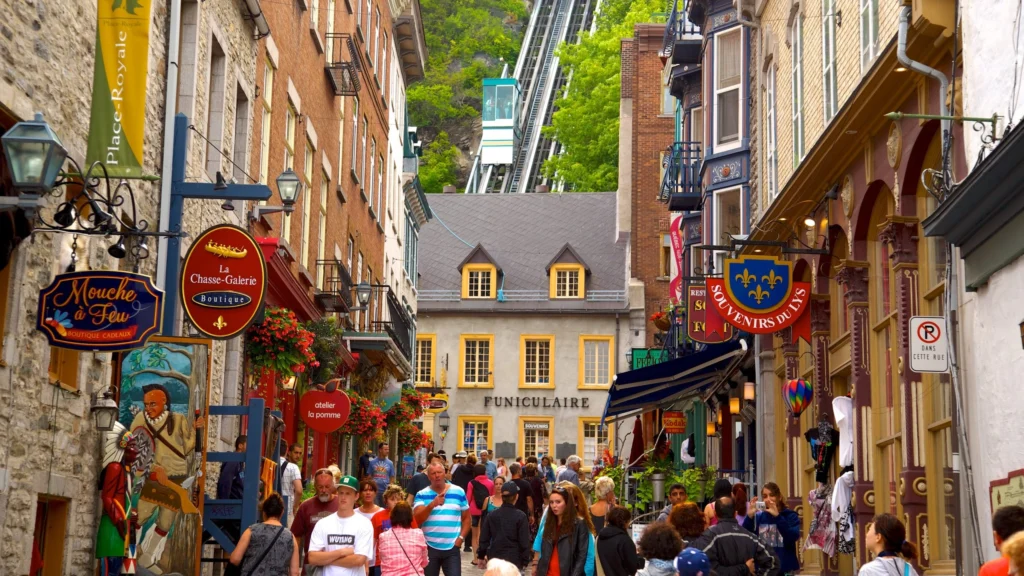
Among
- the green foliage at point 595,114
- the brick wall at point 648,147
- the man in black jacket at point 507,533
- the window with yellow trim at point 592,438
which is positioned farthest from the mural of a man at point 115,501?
the green foliage at point 595,114

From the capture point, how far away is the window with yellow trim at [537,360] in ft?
180

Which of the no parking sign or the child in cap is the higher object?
the no parking sign

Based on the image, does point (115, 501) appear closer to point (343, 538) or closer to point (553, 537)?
point (343, 538)

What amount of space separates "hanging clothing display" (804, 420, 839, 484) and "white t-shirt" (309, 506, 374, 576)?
7282 mm

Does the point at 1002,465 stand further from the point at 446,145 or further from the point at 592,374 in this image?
the point at 446,145

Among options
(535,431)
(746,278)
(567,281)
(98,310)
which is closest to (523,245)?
(567,281)

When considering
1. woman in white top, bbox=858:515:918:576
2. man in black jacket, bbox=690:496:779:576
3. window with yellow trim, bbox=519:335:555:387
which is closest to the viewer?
woman in white top, bbox=858:515:918:576

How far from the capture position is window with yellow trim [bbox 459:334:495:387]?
180 ft

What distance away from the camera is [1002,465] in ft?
36.7

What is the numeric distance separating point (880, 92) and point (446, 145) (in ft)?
277

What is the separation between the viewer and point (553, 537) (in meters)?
12.5

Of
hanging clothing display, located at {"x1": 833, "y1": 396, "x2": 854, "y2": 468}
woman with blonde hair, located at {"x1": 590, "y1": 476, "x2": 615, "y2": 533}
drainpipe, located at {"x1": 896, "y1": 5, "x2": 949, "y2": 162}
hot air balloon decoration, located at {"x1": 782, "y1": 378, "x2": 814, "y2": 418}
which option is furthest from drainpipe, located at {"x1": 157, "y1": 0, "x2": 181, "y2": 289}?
hot air balloon decoration, located at {"x1": 782, "y1": 378, "x2": 814, "y2": 418}

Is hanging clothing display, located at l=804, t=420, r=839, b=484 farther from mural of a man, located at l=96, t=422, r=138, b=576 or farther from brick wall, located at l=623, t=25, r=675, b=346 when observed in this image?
brick wall, located at l=623, t=25, r=675, b=346

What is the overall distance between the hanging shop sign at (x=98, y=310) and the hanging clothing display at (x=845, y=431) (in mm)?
8710
